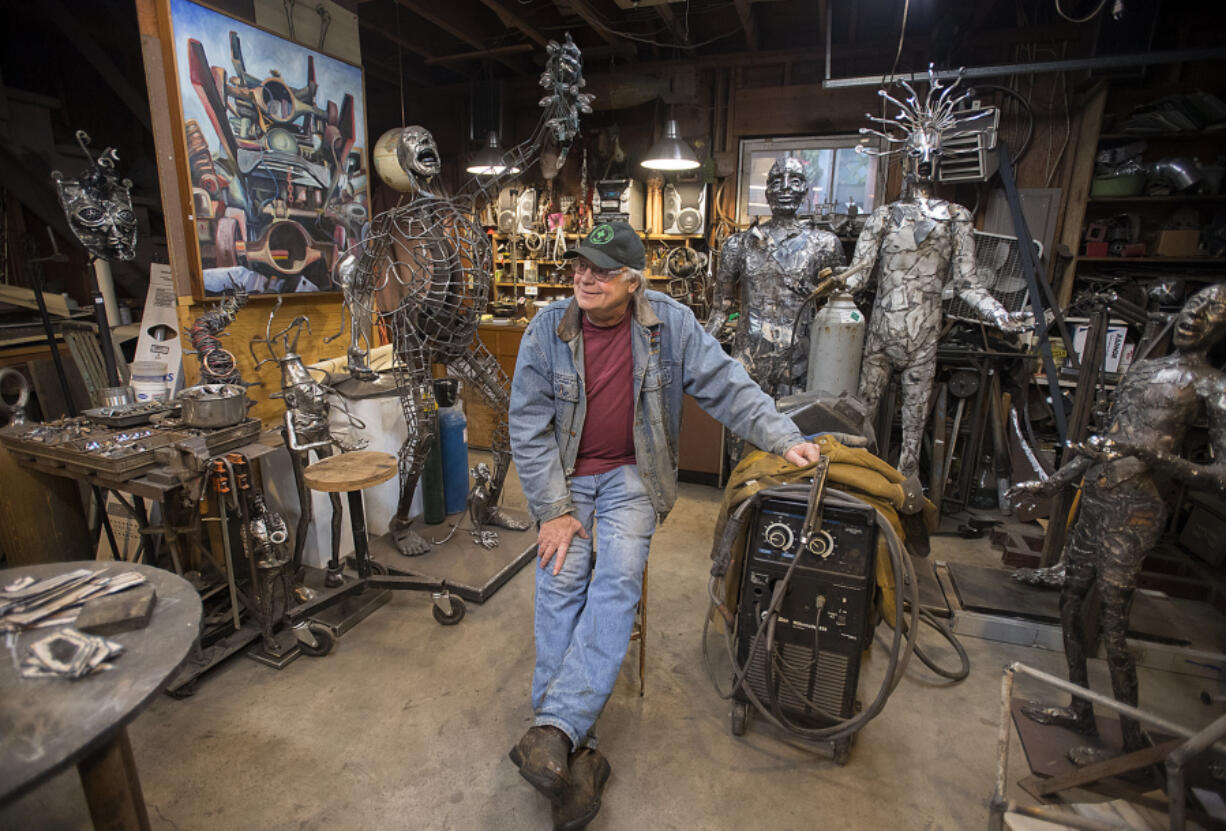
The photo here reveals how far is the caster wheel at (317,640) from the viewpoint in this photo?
255 cm

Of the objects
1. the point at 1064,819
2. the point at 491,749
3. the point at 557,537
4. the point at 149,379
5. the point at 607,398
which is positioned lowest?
the point at 491,749

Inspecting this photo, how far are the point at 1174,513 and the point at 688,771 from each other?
3659mm

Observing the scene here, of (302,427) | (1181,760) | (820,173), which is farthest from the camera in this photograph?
(820,173)

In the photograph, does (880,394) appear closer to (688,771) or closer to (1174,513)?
(1174,513)

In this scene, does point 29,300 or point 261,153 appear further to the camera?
point 29,300

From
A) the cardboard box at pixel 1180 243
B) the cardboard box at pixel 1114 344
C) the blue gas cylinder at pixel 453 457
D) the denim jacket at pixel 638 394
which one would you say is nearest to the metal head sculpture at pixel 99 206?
the blue gas cylinder at pixel 453 457

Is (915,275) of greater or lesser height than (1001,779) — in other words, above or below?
above

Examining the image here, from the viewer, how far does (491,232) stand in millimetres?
5949

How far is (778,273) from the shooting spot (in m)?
3.98

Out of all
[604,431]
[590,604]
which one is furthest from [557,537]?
[604,431]

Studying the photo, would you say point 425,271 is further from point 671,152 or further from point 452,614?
point 671,152

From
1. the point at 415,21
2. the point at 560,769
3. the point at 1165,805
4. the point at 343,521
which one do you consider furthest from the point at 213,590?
the point at 415,21

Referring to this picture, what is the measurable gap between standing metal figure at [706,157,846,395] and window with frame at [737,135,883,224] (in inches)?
27.7

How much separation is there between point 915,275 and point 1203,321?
76.5 inches
